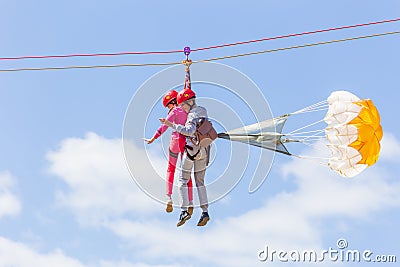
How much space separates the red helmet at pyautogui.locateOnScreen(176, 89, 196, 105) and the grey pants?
0.83 metres

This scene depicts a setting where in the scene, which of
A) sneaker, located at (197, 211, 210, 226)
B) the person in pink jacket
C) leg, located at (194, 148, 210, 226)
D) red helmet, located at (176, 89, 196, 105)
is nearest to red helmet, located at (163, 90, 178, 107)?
the person in pink jacket

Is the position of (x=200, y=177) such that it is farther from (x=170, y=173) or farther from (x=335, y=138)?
(x=335, y=138)

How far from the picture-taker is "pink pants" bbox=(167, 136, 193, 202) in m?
13.2

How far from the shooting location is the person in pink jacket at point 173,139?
1312 centimetres

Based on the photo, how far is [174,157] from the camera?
13.4 metres

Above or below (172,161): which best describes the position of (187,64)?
above

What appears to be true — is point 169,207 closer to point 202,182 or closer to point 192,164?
point 202,182

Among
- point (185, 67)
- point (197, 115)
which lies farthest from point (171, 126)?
point (185, 67)

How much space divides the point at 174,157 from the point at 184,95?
3.36 feet

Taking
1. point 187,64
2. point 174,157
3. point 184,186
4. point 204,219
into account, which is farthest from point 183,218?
point 187,64

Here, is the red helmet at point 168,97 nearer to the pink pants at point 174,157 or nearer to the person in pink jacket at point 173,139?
the person in pink jacket at point 173,139

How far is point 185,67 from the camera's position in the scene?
1364cm

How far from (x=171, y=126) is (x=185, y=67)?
4.82 feet

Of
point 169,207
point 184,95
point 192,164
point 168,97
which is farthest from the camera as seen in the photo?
point 168,97
